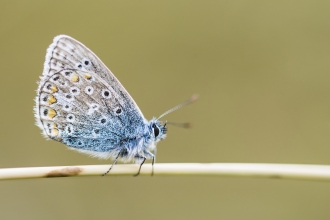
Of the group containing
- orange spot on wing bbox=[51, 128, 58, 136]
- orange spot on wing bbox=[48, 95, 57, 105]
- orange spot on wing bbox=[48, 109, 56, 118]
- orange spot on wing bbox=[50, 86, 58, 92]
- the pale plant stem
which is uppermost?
orange spot on wing bbox=[50, 86, 58, 92]

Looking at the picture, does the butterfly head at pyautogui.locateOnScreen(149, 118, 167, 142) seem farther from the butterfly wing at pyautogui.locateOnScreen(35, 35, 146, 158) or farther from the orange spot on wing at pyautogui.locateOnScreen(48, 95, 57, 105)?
the orange spot on wing at pyautogui.locateOnScreen(48, 95, 57, 105)

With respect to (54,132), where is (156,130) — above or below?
above

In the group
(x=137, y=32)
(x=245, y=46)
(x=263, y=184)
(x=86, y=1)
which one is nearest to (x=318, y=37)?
(x=245, y=46)

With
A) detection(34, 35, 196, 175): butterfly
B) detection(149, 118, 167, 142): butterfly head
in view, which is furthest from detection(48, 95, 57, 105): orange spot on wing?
detection(149, 118, 167, 142): butterfly head

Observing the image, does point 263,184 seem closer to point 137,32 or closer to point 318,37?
point 318,37

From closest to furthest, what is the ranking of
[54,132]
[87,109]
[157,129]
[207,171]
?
[207,171]
[54,132]
[87,109]
[157,129]

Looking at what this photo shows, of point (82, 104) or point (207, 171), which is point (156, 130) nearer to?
point (82, 104)

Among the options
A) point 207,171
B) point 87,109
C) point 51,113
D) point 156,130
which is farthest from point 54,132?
point 207,171
